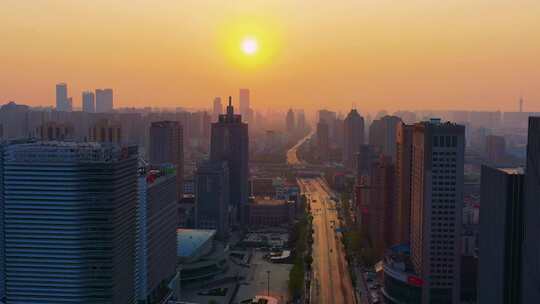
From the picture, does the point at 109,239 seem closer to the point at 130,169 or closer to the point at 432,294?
the point at 130,169

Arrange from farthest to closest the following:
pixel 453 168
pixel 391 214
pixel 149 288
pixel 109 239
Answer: pixel 391 214, pixel 453 168, pixel 149 288, pixel 109 239

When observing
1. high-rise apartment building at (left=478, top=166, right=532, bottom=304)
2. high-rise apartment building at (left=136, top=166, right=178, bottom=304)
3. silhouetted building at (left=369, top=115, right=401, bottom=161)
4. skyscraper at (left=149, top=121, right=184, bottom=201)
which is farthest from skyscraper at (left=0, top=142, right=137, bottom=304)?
silhouetted building at (left=369, top=115, right=401, bottom=161)

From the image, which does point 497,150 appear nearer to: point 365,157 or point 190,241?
point 365,157

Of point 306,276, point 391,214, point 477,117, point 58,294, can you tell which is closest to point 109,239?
point 58,294

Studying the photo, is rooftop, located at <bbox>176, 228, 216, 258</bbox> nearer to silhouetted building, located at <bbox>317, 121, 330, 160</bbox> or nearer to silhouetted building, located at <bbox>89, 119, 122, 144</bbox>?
silhouetted building, located at <bbox>89, 119, 122, 144</bbox>

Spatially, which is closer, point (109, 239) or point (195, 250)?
point (109, 239)
